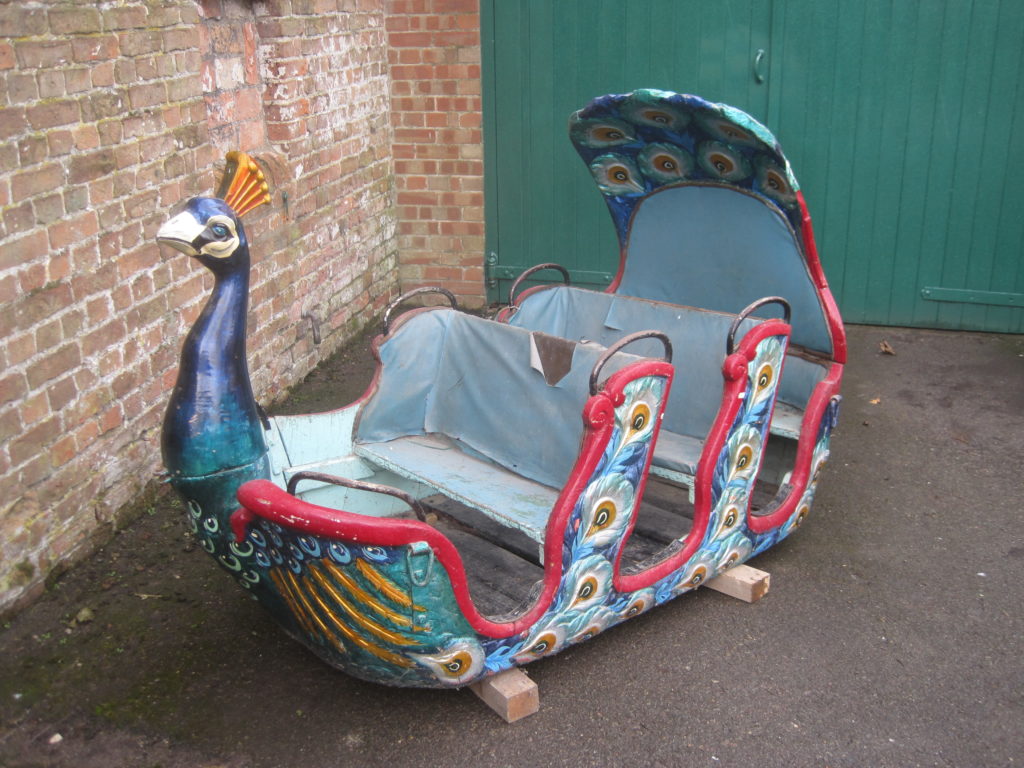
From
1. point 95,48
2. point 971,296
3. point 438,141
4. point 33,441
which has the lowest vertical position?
point 971,296

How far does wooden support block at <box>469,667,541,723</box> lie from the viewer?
3295 millimetres

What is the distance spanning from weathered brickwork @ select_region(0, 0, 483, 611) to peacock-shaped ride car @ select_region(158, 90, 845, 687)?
0.95 metres

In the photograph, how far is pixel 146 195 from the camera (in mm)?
4512

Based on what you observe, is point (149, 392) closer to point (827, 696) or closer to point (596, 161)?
point (596, 161)

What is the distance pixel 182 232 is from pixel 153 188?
1721 millimetres

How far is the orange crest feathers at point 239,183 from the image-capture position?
320 cm

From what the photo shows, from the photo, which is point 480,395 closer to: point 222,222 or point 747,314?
point 747,314

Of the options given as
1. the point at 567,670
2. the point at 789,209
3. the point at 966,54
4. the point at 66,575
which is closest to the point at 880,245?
the point at 966,54

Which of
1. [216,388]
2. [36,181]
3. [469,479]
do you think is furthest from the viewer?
[469,479]

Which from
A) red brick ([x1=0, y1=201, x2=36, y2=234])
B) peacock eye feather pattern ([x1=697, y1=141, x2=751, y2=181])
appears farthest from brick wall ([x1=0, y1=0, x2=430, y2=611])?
peacock eye feather pattern ([x1=697, y1=141, x2=751, y2=181])

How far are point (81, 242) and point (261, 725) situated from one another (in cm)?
203

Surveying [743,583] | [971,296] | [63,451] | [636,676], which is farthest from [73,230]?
[971,296]

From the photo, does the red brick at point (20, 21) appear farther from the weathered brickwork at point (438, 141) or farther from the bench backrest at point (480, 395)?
the weathered brickwork at point (438, 141)

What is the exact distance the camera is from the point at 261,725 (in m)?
3.32
